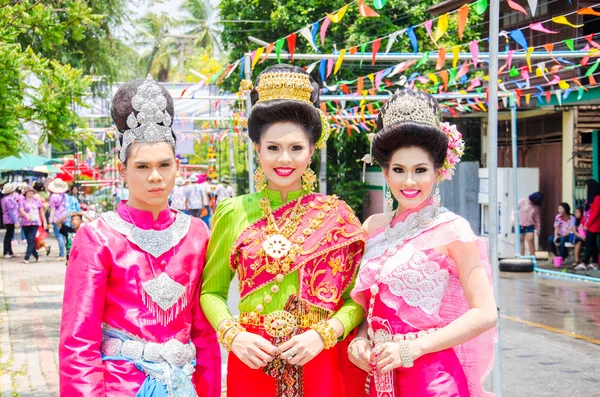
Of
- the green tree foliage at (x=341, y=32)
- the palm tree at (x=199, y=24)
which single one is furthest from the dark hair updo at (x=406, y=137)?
the palm tree at (x=199, y=24)

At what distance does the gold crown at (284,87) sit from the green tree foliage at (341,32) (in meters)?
12.8

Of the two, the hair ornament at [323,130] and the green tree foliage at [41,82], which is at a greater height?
the green tree foliage at [41,82]

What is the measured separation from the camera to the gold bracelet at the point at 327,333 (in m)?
2.93

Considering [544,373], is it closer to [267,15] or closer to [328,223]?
[328,223]

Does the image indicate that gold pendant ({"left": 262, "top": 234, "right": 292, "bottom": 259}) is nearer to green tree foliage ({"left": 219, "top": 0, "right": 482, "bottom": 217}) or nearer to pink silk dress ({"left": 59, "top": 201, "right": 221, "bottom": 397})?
pink silk dress ({"left": 59, "top": 201, "right": 221, "bottom": 397})

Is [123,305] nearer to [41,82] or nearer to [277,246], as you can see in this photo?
[277,246]

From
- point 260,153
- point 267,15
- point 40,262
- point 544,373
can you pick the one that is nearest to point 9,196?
point 40,262

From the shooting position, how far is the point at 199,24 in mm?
44188

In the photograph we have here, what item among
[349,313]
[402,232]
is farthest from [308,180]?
[349,313]

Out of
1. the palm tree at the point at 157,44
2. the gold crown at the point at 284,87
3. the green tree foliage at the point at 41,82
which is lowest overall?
the gold crown at the point at 284,87

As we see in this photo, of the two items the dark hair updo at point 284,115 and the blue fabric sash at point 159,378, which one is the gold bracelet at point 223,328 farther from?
the dark hair updo at point 284,115

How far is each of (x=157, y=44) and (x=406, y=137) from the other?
43.0 metres

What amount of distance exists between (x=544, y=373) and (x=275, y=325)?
169 inches

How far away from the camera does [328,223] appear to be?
3.13 metres
